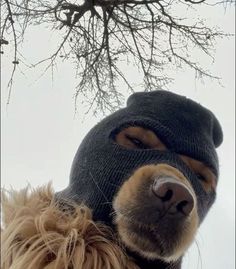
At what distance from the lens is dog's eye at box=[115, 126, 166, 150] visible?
68.4 inches

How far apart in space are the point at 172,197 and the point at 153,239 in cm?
15

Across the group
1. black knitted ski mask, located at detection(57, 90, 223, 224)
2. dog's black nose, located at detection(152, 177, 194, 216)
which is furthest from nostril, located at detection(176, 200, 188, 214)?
black knitted ski mask, located at detection(57, 90, 223, 224)

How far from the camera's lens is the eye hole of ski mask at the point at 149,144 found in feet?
5.70

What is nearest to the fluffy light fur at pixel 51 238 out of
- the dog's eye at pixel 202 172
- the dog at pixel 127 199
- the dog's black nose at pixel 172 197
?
the dog at pixel 127 199

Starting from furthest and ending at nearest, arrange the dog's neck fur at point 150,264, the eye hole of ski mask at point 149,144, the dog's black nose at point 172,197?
the eye hole of ski mask at point 149,144, the dog's neck fur at point 150,264, the dog's black nose at point 172,197

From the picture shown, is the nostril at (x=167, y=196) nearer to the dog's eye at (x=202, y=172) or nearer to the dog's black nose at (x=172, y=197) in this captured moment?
the dog's black nose at (x=172, y=197)

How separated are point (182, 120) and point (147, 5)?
7.43ft

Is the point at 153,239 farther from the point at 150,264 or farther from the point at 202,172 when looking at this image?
the point at 202,172

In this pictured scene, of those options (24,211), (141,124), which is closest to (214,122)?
(141,124)

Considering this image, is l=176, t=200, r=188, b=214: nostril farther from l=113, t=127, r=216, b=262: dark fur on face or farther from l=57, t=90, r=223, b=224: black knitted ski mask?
l=57, t=90, r=223, b=224: black knitted ski mask

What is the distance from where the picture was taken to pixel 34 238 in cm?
151

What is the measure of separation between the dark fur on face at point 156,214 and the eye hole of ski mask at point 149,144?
15cm

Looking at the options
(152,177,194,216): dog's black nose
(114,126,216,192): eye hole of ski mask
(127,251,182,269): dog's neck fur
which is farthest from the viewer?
(114,126,216,192): eye hole of ski mask

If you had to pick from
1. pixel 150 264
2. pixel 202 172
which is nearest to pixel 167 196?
pixel 150 264
